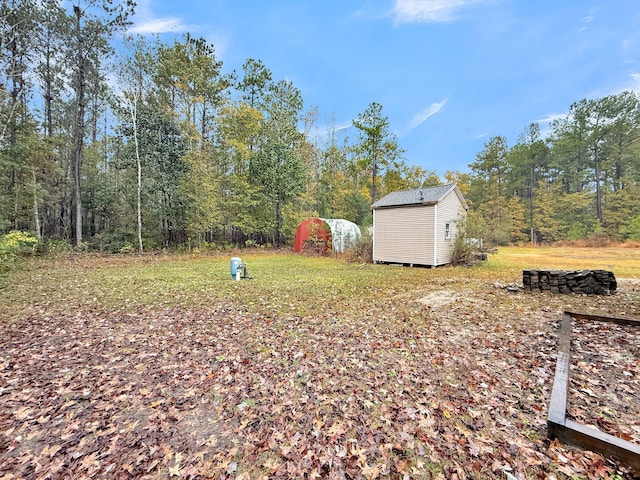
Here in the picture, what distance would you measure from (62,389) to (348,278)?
21.9ft

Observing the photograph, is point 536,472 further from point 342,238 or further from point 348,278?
point 342,238

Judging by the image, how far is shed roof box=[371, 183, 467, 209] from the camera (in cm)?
1081

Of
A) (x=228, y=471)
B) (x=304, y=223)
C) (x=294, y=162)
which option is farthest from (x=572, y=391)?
(x=294, y=162)

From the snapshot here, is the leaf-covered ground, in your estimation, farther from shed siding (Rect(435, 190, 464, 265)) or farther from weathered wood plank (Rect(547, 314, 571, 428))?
shed siding (Rect(435, 190, 464, 265))

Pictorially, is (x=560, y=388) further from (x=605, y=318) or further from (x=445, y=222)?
(x=445, y=222)

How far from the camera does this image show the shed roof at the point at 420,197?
10812mm

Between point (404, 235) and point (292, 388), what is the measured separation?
9.68 metres

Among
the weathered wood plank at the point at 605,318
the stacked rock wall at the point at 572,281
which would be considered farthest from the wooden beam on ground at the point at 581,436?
the stacked rock wall at the point at 572,281

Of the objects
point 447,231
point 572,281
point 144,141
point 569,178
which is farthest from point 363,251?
point 569,178

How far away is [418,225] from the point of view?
11086 millimetres

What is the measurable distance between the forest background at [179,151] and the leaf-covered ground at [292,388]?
840 centimetres

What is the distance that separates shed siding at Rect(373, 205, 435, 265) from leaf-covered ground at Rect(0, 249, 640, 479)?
5256 millimetres

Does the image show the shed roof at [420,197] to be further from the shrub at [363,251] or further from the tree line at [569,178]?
the tree line at [569,178]

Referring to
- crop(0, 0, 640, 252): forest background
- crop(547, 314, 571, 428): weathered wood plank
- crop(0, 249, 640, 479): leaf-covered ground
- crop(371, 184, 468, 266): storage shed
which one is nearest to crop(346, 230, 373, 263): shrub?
crop(371, 184, 468, 266): storage shed
